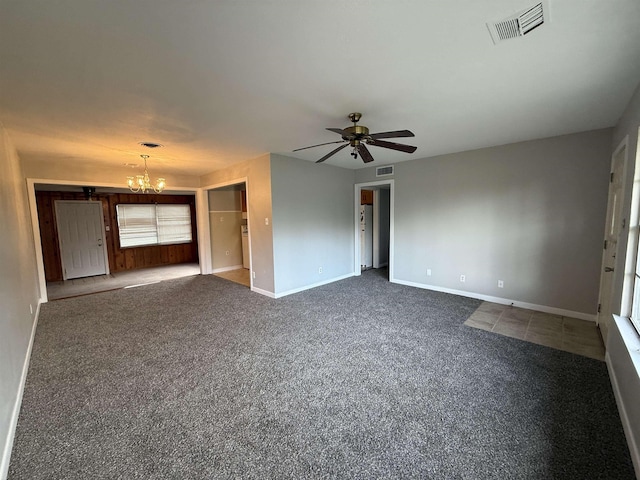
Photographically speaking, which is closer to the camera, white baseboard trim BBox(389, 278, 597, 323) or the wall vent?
white baseboard trim BBox(389, 278, 597, 323)

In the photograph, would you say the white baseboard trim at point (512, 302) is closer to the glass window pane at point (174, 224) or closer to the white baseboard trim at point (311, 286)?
the white baseboard trim at point (311, 286)

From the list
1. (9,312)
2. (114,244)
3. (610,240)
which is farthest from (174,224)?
(610,240)

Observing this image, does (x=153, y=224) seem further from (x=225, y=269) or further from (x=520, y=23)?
(x=520, y=23)

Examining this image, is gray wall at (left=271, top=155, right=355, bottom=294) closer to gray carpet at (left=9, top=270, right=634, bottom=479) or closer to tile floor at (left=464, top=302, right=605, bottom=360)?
gray carpet at (left=9, top=270, right=634, bottom=479)

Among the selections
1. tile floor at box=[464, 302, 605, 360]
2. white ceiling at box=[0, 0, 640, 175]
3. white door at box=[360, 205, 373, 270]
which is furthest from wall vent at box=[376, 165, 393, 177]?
tile floor at box=[464, 302, 605, 360]

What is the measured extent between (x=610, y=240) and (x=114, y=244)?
10.2 m

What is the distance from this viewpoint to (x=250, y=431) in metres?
1.83

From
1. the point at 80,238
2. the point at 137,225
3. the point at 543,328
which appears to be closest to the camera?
the point at 543,328

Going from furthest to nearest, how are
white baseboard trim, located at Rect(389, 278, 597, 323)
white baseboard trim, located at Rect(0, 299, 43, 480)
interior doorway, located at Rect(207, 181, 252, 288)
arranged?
interior doorway, located at Rect(207, 181, 252, 288), white baseboard trim, located at Rect(389, 278, 597, 323), white baseboard trim, located at Rect(0, 299, 43, 480)

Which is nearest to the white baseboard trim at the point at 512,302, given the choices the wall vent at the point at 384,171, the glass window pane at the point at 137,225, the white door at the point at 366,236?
the white door at the point at 366,236

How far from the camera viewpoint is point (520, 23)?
1.53m

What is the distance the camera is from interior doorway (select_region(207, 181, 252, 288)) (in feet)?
23.1

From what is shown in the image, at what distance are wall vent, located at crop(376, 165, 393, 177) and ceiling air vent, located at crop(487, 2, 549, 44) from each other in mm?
3805

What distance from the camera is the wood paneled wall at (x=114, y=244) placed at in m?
6.45
